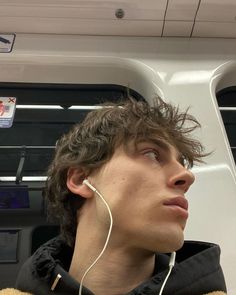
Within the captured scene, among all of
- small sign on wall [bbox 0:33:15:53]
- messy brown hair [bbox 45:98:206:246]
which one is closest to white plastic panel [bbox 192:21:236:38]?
small sign on wall [bbox 0:33:15:53]

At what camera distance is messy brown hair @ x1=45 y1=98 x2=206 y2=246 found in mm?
1279

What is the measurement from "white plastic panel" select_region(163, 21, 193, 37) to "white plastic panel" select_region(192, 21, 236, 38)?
0.13ft

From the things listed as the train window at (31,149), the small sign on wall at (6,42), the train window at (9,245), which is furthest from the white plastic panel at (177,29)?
the train window at (9,245)

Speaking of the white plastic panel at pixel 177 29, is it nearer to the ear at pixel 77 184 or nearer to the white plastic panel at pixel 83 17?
the white plastic panel at pixel 83 17

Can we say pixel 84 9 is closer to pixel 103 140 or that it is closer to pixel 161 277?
pixel 103 140

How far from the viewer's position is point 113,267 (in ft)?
3.87

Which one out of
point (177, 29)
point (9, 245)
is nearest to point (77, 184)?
point (9, 245)

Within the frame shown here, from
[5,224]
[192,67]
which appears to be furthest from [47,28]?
[5,224]

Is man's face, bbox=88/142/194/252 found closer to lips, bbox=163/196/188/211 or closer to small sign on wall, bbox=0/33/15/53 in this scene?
lips, bbox=163/196/188/211

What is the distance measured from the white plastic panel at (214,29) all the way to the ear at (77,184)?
5.10 ft

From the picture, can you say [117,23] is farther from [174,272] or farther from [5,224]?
[174,272]

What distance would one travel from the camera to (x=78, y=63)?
2504 millimetres

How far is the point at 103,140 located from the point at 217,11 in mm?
1513

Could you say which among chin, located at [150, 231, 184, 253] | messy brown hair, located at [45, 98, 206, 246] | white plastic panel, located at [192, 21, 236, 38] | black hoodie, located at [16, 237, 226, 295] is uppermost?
white plastic panel, located at [192, 21, 236, 38]
